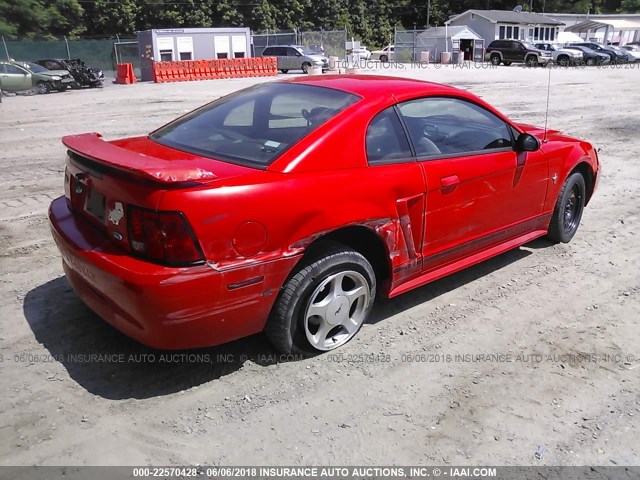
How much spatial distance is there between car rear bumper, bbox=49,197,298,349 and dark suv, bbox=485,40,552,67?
1608 inches

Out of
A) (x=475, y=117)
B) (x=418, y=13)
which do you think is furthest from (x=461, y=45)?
(x=475, y=117)

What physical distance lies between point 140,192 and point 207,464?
1.35m

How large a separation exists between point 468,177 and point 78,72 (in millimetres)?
25573

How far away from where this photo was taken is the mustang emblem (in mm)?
3038

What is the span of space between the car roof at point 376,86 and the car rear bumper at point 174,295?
54.1 inches

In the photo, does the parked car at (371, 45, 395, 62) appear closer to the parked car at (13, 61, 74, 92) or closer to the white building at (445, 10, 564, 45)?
the white building at (445, 10, 564, 45)

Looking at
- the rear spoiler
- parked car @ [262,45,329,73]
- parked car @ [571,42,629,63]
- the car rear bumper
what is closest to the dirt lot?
the car rear bumper

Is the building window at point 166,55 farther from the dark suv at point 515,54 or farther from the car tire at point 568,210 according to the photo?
the car tire at point 568,210

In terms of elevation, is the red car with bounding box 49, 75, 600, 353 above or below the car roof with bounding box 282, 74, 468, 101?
below

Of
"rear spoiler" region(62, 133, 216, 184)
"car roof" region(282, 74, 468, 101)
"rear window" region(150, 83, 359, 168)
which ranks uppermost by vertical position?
"car roof" region(282, 74, 468, 101)

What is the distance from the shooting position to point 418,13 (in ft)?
271

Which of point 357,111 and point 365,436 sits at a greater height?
point 357,111

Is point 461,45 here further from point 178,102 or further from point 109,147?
point 109,147

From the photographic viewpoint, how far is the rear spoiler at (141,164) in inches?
112
